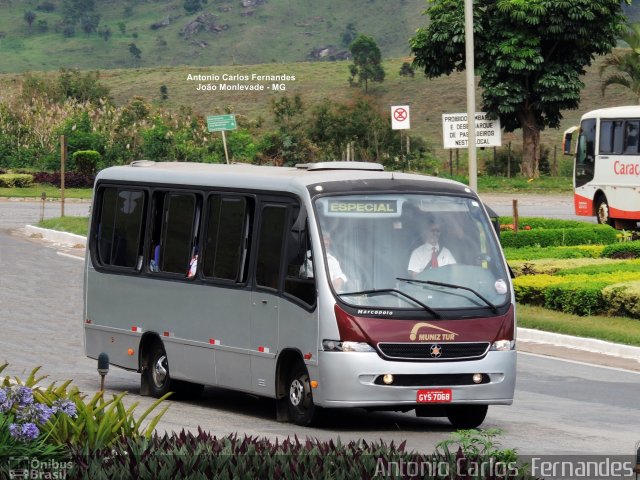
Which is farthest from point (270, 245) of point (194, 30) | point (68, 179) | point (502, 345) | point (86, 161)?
point (194, 30)

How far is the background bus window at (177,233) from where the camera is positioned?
16.1m

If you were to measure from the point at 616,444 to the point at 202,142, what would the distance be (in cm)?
5237

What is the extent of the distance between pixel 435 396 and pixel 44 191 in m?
49.4

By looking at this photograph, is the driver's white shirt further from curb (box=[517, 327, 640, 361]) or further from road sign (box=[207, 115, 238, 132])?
road sign (box=[207, 115, 238, 132])

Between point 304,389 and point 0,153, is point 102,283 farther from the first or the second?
point 0,153

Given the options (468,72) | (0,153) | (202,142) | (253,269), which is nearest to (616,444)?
(253,269)

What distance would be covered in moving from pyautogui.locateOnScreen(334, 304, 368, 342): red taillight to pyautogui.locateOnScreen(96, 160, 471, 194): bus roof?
1449 mm

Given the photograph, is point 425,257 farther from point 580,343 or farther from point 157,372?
point 580,343

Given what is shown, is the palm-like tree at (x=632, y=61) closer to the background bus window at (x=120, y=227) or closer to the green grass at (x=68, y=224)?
the green grass at (x=68, y=224)

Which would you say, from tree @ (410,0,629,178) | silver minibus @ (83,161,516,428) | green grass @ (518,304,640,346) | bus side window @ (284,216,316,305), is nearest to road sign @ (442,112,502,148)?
green grass @ (518,304,640,346)

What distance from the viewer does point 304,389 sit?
14.1 meters

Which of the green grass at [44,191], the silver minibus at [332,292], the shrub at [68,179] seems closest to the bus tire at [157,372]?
the silver minibus at [332,292]

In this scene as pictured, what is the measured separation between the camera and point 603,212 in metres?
44.8

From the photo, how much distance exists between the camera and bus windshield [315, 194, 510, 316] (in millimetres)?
13883
